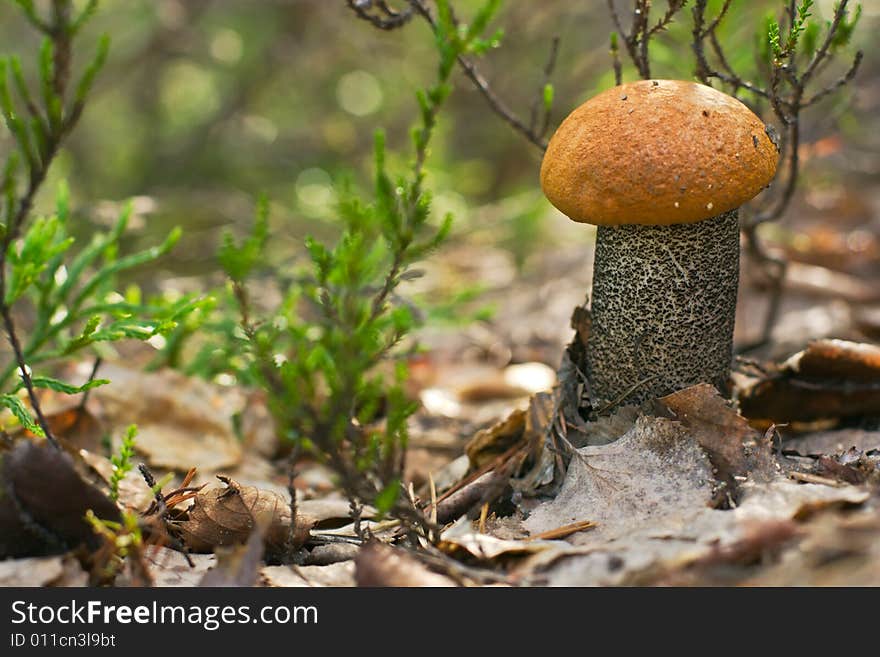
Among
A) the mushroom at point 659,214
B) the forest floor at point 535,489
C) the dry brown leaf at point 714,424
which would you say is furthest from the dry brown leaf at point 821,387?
the dry brown leaf at point 714,424

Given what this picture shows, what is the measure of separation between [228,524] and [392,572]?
55cm

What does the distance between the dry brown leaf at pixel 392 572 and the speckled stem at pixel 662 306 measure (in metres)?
0.92

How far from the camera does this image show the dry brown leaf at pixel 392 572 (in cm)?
149

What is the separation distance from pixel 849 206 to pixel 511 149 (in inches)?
129

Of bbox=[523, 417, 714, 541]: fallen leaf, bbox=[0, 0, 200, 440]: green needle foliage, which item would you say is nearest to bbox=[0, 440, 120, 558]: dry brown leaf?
bbox=[0, 0, 200, 440]: green needle foliage

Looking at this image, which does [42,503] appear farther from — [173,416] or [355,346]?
[173,416]

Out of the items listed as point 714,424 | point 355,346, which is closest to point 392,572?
point 355,346

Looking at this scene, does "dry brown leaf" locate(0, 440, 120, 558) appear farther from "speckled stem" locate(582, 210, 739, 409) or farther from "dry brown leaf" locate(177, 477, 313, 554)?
"speckled stem" locate(582, 210, 739, 409)

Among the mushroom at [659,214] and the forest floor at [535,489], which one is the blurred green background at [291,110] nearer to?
the forest floor at [535,489]

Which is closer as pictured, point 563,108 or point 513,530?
point 513,530

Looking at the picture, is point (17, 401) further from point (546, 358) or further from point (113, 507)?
point (546, 358)

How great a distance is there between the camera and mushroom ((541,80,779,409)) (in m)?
1.75
